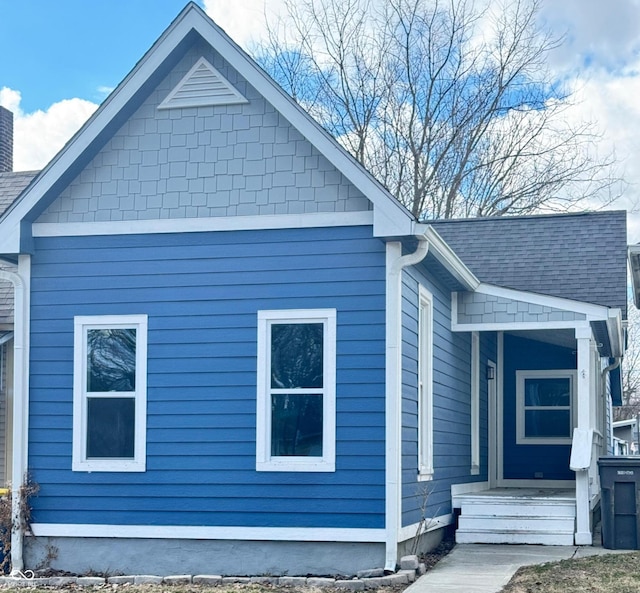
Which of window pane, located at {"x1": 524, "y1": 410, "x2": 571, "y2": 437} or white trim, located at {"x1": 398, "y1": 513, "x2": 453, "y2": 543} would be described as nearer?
white trim, located at {"x1": 398, "y1": 513, "x2": 453, "y2": 543}

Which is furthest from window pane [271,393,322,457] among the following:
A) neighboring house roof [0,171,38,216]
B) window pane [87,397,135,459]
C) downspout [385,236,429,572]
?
Answer: neighboring house roof [0,171,38,216]

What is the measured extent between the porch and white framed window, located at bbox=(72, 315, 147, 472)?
408 centimetres

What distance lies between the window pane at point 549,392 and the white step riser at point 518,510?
3.77 meters

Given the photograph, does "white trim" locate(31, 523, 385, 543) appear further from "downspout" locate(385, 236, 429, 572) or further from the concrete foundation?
"downspout" locate(385, 236, 429, 572)

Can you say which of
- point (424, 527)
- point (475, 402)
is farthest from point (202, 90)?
point (475, 402)

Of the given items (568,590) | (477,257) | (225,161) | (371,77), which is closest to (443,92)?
(371,77)

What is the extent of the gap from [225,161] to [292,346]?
6.75 ft

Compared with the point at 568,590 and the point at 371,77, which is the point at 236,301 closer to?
the point at 568,590

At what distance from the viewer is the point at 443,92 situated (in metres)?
27.7

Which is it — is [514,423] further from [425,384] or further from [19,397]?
[19,397]

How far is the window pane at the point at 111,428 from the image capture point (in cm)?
1059

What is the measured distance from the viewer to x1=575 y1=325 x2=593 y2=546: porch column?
1182cm

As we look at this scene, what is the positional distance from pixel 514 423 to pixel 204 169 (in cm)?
720

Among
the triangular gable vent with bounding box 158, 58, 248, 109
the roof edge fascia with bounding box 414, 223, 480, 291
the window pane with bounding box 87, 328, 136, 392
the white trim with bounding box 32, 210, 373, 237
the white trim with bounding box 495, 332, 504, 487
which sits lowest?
the white trim with bounding box 495, 332, 504, 487
